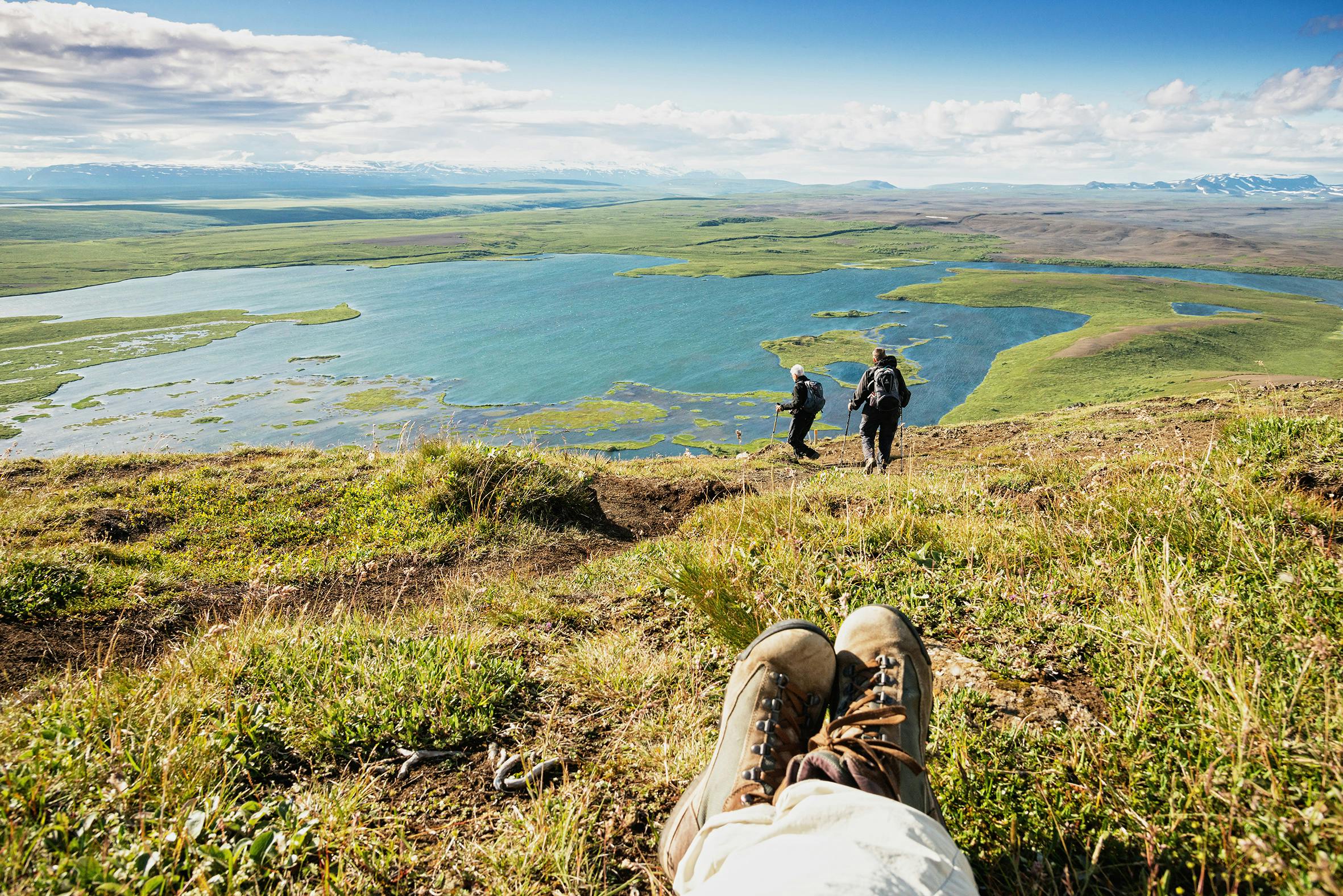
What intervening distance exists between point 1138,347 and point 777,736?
72142mm

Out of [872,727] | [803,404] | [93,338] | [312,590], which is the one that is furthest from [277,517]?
[93,338]

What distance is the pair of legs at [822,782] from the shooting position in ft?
6.21

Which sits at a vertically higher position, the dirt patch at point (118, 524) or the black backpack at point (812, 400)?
the black backpack at point (812, 400)

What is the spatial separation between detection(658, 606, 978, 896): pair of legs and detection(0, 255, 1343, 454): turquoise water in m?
34.5

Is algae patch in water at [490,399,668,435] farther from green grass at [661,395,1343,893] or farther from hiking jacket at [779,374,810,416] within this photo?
green grass at [661,395,1343,893]

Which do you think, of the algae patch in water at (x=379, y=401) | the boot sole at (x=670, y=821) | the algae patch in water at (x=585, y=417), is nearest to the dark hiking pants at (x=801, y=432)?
the boot sole at (x=670, y=821)

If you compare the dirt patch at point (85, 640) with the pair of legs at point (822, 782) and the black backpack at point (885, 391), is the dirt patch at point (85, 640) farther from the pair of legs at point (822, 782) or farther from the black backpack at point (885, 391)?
the black backpack at point (885, 391)

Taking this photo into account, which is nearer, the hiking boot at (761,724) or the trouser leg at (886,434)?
the hiking boot at (761,724)

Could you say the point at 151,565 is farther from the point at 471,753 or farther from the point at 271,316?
the point at 271,316

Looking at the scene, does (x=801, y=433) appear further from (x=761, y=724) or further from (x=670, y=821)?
(x=670, y=821)

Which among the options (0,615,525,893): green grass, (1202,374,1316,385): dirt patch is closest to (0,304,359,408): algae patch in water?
(0,615,525,893): green grass

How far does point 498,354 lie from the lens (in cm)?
7338

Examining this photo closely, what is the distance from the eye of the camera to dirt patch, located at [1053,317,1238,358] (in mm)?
58969

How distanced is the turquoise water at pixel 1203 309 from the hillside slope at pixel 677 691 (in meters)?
99.0
